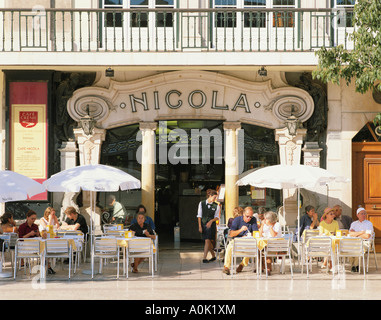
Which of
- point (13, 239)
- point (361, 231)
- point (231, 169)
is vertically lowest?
point (13, 239)

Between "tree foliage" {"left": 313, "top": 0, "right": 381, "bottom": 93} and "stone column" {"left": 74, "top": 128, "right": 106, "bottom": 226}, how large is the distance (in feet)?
20.4

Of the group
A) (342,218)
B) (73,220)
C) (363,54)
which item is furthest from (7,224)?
(363,54)

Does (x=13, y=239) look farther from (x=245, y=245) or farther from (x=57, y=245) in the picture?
(x=245, y=245)

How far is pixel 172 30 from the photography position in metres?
18.5

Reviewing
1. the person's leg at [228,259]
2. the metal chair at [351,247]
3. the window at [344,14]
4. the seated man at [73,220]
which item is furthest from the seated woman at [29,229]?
the window at [344,14]

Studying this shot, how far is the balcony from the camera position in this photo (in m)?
18.0

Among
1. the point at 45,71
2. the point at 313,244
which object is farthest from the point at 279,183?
the point at 45,71

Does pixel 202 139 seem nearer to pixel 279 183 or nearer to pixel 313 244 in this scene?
pixel 279 183

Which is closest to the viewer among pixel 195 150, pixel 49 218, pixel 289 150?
pixel 49 218

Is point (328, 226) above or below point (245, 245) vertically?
above

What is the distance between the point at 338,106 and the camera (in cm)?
1906

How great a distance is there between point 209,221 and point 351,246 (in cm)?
365

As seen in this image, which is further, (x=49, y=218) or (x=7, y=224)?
(x=49, y=218)

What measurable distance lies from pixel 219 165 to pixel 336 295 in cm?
771
